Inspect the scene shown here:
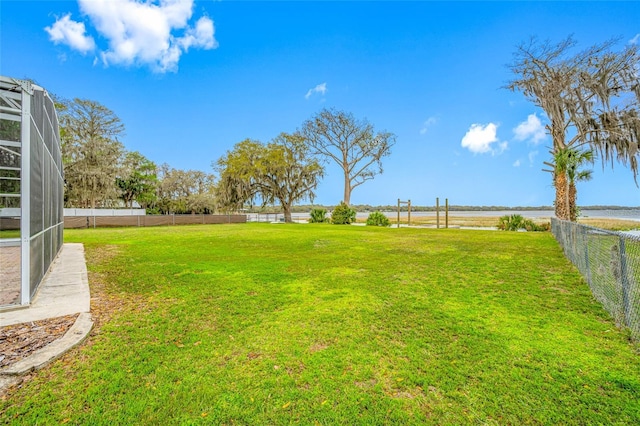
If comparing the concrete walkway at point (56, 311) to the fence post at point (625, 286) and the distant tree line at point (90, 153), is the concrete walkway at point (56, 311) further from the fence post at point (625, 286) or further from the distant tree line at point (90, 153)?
the distant tree line at point (90, 153)

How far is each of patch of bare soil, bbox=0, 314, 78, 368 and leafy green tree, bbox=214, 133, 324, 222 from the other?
19736 millimetres

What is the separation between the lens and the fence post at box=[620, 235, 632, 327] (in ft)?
8.98

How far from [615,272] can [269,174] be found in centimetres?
2137

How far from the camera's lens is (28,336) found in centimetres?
271

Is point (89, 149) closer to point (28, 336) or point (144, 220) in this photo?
point (144, 220)

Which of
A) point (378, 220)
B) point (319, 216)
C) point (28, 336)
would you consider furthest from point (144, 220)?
point (28, 336)

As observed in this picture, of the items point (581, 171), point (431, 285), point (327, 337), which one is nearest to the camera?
point (327, 337)

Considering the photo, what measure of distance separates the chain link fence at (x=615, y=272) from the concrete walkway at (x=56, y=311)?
15.9ft

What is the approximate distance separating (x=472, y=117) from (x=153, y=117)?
85.6 feet

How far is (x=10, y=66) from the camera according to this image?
49.2 ft

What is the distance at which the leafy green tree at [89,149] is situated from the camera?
Result: 2072cm

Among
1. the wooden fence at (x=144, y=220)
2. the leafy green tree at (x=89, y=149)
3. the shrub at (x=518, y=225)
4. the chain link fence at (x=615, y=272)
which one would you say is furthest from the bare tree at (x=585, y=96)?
the leafy green tree at (x=89, y=149)

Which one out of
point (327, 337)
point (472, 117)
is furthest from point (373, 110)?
point (327, 337)

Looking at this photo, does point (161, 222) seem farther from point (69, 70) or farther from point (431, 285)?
point (431, 285)
